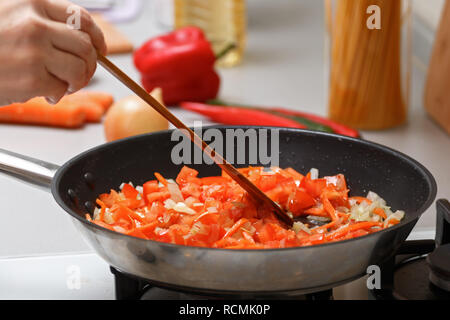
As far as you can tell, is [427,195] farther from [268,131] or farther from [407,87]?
[407,87]

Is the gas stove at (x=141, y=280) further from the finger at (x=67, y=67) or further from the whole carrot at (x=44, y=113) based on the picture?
the whole carrot at (x=44, y=113)

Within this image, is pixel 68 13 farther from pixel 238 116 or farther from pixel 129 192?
pixel 238 116

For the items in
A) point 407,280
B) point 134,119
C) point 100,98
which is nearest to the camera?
point 407,280

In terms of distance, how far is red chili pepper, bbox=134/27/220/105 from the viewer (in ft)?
6.36

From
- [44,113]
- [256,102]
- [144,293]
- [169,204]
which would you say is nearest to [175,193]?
[169,204]

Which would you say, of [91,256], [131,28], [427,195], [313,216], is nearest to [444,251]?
[427,195]

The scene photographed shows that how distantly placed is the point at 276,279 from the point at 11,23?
43cm

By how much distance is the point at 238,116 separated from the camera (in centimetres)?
178

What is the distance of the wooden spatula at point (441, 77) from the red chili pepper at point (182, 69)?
0.56m

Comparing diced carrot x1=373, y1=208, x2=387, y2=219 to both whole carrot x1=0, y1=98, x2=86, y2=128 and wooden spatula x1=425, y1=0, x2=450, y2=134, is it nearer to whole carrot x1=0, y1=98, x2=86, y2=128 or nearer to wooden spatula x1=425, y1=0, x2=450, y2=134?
wooden spatula x1=425, y1=0, x2=450, y2=134

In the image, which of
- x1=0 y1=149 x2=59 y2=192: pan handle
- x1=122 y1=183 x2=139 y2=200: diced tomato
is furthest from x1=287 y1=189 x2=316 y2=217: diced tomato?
x1=0 y1=149 x2=59 y2=192: pan handle

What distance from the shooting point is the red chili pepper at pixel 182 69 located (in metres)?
1.94

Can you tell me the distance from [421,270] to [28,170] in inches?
21.8

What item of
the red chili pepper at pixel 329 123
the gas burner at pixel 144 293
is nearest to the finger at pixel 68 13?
the gas burner at pixel 144 293
